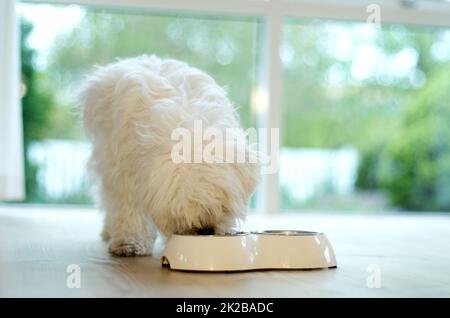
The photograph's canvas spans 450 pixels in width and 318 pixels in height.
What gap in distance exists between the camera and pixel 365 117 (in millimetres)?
5746

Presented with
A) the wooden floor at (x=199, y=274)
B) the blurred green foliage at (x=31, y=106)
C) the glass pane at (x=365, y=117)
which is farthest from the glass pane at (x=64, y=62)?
the wooden floor at (x=199, y=274)

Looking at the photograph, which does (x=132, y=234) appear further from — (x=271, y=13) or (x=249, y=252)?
(x=271, y=13)

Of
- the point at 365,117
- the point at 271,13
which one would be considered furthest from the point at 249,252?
the point at 365,117

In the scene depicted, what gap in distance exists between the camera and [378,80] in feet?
18.9

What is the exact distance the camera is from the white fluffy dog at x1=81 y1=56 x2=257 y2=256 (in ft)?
7.22

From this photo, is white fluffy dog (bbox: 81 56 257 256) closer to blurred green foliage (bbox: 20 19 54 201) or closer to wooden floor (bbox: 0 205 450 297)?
wooden floor (bbox: 0 205 450 297)

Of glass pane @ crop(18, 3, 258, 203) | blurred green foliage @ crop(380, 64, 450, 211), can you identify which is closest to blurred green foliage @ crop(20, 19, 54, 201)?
glass pane @ crop(18, 3, 258, 203)

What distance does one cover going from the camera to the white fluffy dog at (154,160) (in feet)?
7.22
